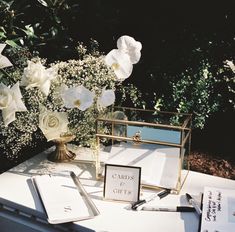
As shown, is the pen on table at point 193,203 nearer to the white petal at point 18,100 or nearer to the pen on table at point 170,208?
the pen on table at point 170,208

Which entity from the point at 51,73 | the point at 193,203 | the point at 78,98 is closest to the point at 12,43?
the point at 51,73

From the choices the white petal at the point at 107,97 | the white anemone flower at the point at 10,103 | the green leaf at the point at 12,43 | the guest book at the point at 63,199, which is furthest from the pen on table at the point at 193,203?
the green leaf at the point at 12,43

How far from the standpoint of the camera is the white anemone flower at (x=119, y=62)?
4.69ft

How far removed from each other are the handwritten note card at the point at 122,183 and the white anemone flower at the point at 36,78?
0.37m

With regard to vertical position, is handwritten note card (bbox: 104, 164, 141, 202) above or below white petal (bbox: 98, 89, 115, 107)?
below

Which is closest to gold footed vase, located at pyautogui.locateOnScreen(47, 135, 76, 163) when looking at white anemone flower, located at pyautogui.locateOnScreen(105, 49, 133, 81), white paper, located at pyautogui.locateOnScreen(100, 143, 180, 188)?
white paper, located at pyautogui.locateOnScreen(100, 143, 180, 188)

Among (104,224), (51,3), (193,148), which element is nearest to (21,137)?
(104,224)

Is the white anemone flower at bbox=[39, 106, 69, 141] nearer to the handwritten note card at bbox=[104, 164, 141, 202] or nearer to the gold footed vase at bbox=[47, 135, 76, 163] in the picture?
the gold footed vase at bbox=[47, 135, 76, 163]

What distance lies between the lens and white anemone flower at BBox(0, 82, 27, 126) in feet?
4.22

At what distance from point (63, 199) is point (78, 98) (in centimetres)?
36

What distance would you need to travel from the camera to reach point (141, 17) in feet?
5.85

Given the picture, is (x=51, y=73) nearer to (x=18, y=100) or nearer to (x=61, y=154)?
(x=18, y=100)

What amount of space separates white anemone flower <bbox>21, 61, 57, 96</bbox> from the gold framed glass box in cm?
22

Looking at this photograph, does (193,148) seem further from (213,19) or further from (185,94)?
(213,19)
